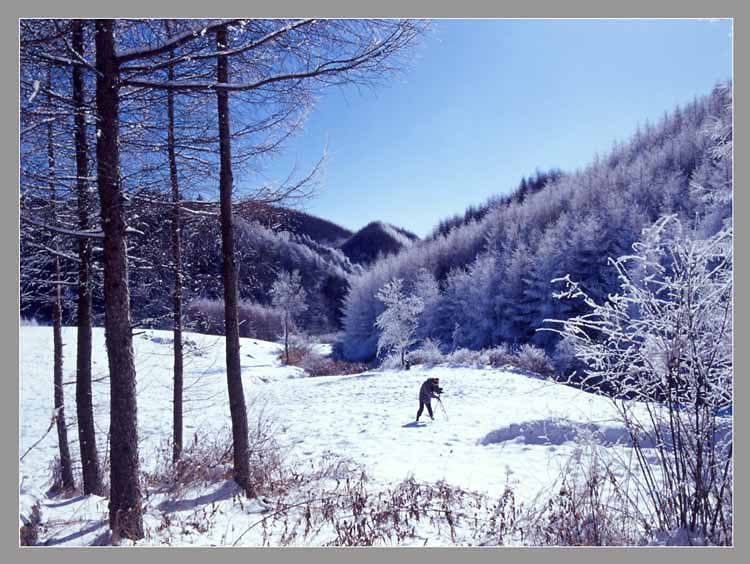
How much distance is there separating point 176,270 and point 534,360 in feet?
16.7

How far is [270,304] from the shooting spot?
622cm

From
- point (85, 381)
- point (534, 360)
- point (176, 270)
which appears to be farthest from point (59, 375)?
point (534, 360)

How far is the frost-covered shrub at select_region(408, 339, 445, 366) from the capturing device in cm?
1300

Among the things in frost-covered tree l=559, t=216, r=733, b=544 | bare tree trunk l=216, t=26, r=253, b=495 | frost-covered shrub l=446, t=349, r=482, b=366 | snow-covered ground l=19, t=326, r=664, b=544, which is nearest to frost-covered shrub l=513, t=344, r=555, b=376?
snow-covered ground l=19, t=326, r=664, b=544

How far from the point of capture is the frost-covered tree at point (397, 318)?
12.0 meters

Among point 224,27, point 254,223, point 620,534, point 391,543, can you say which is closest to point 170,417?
point 254,223

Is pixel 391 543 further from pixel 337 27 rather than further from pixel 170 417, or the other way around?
pixel 170 417

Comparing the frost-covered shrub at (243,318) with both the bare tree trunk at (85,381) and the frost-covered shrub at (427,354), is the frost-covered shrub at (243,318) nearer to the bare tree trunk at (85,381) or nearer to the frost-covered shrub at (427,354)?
the bare tree trunk at (85,381)

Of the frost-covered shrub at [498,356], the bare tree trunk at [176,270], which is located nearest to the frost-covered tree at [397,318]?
the frost-covered shrub at [498,356]

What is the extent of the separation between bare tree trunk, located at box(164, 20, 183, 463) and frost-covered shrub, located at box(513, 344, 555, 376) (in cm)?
468

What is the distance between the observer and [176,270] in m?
4.89

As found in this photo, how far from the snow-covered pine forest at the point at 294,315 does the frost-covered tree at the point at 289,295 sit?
0.05 m

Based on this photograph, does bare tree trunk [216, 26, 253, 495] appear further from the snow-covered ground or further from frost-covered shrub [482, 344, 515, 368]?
frost-covered shrub [482, 344, 515, 368]

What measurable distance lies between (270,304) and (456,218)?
111 inches
